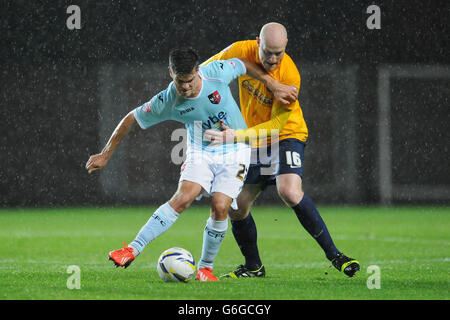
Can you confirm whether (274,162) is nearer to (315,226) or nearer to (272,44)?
(315,226)

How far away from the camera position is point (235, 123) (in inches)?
208

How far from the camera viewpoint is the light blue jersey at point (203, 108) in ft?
16.7

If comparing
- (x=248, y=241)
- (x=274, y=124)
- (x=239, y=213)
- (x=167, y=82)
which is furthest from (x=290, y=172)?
(x=167, y=82)

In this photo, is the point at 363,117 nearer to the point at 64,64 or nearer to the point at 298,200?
the point at 64,64

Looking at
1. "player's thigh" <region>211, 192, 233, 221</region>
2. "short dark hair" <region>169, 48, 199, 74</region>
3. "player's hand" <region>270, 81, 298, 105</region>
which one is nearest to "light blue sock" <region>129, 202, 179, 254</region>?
"player's thigh" <region>211, 192, 233, 221</region>

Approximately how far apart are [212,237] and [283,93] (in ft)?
3.64

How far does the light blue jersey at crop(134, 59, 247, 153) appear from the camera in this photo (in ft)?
16.7

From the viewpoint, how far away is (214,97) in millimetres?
5133

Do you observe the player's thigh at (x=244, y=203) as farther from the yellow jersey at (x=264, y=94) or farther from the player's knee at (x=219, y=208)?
the player's knee at (x=219, y=208)

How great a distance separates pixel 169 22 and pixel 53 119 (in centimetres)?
287

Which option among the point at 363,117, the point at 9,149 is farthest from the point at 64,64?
the point at 363,117

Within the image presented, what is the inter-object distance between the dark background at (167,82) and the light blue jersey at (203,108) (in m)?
9.30

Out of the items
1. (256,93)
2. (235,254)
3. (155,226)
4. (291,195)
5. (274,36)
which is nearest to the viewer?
(155,226)

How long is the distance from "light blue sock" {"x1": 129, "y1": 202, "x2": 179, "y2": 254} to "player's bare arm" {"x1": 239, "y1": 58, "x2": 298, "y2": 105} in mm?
1115
